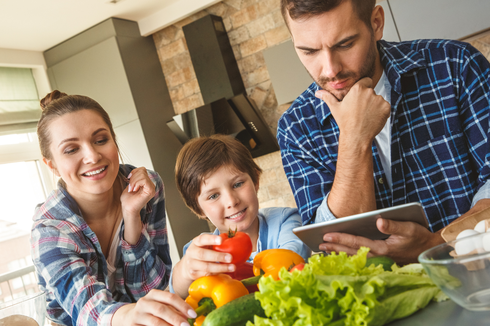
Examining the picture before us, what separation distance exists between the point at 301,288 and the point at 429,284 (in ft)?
0.64

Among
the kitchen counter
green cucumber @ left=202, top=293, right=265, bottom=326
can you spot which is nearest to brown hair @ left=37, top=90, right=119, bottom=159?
green cucumber @ left=202, top=293, right=265, bottom=326

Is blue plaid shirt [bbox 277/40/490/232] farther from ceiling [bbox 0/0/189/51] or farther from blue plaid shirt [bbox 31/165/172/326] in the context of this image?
ceiling [bbox 0/0/189/51]

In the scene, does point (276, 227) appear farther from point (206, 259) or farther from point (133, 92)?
point (133, 92)

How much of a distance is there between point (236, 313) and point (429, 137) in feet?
3.06

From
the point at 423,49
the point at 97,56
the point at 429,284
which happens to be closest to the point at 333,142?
the point at 423,49

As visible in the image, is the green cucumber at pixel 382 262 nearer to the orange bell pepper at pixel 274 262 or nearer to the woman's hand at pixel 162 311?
the orange bell pepper at pixel 274 262

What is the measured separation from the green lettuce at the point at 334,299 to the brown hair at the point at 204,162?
3.11 feet

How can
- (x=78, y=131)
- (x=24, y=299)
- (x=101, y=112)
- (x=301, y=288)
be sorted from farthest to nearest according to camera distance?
1. (x=101, y=112)
2. (x=78, y=131)
3. (x=24, y=299)
4. (x=301, y=288)

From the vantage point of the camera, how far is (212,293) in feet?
2.10

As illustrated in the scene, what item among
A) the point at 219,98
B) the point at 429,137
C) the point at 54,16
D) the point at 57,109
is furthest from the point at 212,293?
the point at 54,16

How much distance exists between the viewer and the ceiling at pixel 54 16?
302 centimetres

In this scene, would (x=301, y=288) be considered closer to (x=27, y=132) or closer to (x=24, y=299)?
(x=24, y=299)

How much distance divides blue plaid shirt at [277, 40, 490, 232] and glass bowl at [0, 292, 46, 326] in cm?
74

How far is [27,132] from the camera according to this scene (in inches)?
144
